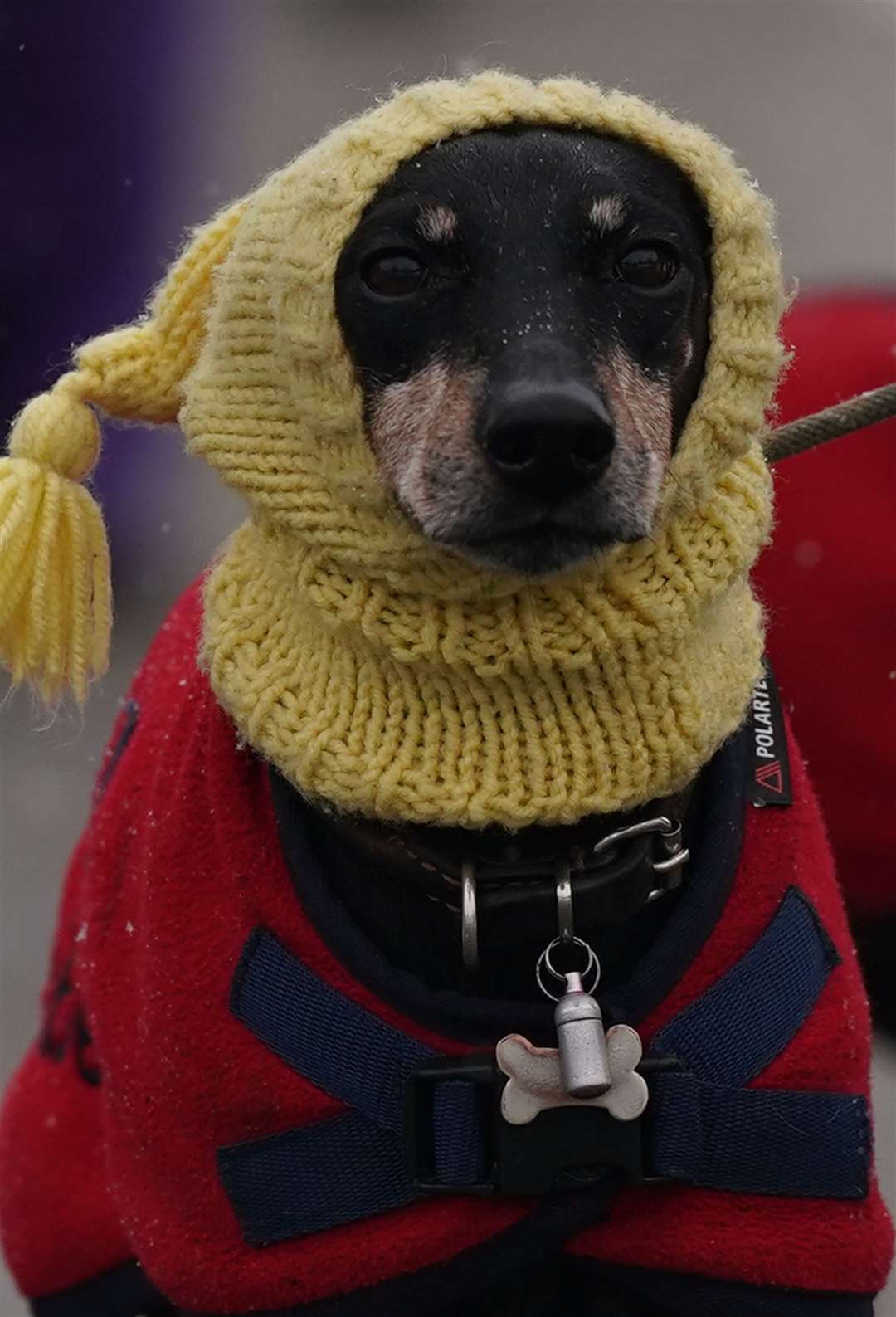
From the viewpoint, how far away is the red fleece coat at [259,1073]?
40.3 inches

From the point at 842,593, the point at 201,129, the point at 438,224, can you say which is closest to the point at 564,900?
the point at 438,224

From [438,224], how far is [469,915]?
0.40 meters

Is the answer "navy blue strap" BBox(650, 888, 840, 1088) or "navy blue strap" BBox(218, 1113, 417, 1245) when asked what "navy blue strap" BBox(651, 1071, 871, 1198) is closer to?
"navy blue strap" BBox(650, 888, 840, 1088)

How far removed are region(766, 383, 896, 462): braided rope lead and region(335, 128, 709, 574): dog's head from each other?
0.67 feet

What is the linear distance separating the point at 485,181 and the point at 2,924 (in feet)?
5.30

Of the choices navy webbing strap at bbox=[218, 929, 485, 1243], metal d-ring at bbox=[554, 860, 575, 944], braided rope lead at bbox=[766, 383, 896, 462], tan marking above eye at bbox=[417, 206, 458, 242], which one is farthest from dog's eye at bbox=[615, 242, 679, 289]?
navy webbing strap at bbox=[218, 929, 485, 1243]

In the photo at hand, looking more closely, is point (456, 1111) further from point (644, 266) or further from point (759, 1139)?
point (644, 266)

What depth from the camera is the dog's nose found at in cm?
87

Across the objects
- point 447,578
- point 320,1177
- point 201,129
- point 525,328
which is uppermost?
point 201,129

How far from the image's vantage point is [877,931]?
1.50 m

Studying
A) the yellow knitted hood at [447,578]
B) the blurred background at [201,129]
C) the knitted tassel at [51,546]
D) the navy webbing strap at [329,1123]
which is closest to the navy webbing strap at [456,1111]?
the navy webbing strap at [329,1123]

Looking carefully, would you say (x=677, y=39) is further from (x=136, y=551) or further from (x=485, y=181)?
(x=485, y=181)

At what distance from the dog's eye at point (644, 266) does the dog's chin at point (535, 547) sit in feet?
0.53

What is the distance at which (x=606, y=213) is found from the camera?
3.16 feet
